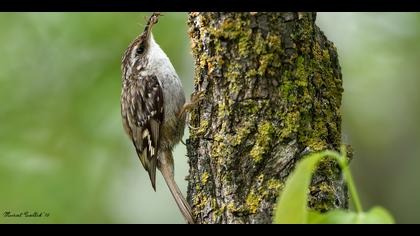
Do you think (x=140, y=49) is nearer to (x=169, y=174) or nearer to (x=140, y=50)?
(x=140, y=50)

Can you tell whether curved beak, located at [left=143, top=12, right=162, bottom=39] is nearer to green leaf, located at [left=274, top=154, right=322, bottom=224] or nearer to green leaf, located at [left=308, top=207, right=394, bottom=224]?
green leaf, located at [left=308, top=207, right=394, bottom=224]

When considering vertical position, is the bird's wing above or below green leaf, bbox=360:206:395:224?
above

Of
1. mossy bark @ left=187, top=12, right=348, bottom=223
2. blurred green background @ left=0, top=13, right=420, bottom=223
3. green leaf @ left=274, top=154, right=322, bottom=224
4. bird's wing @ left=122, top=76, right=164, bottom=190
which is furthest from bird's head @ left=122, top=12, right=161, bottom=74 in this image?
green leaf @ left=274, top=154, right=322, bottom=224

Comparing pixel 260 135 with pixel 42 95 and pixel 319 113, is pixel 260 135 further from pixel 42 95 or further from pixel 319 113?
pixel 42 95

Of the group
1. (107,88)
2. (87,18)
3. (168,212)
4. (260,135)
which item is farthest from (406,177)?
(260,135)

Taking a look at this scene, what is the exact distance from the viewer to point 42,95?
5090mm

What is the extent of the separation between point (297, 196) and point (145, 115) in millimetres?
2963

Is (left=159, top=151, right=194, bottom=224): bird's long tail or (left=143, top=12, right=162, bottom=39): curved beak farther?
(left=143, top=12, right=162, bottom=39): curved beak

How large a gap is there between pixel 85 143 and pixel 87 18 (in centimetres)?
113

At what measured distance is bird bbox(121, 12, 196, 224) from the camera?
423cm

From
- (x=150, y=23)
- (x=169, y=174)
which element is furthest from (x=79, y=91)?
(x=169, y=174)

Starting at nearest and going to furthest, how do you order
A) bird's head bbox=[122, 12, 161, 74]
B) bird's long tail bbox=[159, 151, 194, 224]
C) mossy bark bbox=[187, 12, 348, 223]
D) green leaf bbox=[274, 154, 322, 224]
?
green leaf bbox=[274, 154, 322, 224]
mossy bark bbox=[187, 12, 348, 223]
bird's long tail bbox=[159, 151, 194, 224]
bird's head bbox=[122, 12, 161, 74]

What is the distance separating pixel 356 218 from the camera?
5.27ft

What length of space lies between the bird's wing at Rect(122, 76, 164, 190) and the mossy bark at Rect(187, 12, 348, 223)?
1.48 m
